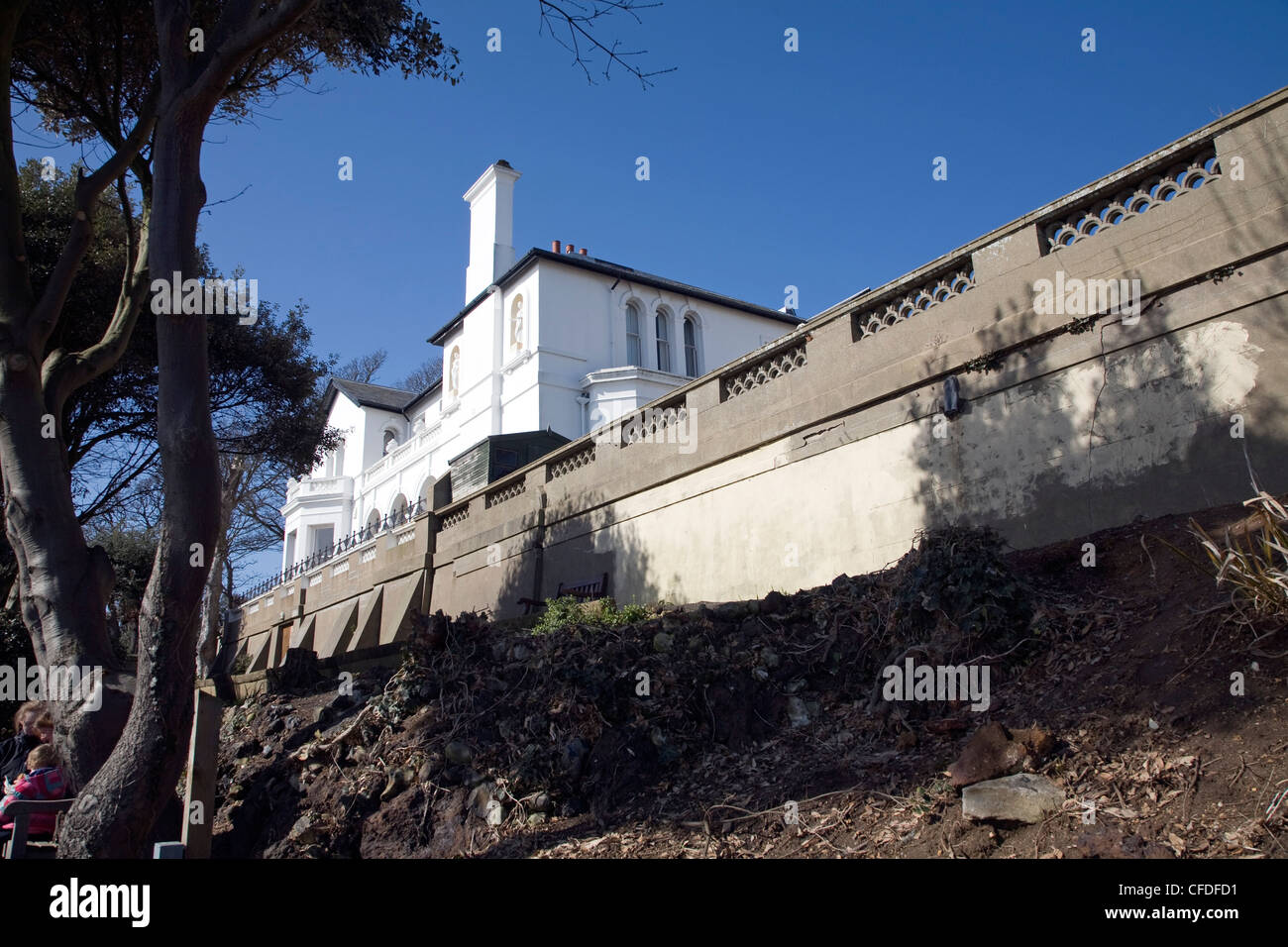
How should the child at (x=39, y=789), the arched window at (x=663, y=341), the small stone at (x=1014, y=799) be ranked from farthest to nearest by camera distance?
the arched window at (x=663, y=341), the child at (x=39, y=789), the small stone at (x=1014, y=799)

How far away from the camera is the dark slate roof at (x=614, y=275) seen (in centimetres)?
2758

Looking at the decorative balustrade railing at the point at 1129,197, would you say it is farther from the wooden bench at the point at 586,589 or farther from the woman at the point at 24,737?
the woman at the point at 24,737

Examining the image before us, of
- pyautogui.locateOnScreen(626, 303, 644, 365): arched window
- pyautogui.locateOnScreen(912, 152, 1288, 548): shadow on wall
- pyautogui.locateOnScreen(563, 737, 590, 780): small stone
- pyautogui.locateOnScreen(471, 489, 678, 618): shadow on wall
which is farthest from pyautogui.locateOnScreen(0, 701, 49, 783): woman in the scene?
pyautogui.locateOnScreen(626, 303, 644, 365): arched window

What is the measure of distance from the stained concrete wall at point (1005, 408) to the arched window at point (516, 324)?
16.6 m

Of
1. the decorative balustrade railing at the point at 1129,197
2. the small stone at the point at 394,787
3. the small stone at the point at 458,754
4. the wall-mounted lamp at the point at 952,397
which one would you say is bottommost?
the small stone at the point at 394,787

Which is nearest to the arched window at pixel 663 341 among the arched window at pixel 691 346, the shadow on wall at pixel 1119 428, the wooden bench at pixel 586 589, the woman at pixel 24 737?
the arched window at pixel 691 346

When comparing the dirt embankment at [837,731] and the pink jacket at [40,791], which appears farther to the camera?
the pink jacket at [40,791]

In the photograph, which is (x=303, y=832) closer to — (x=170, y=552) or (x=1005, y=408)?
(x=170, y=552)

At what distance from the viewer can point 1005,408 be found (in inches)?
318

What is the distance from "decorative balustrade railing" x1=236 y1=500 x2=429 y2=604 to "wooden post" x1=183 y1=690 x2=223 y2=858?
14.0m

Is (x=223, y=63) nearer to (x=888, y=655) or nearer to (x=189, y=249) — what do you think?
(x=189, y=249)

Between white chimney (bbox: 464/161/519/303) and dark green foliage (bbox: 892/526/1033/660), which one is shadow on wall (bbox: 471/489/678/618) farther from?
white chimney (bbox: 464/161/519/303)
